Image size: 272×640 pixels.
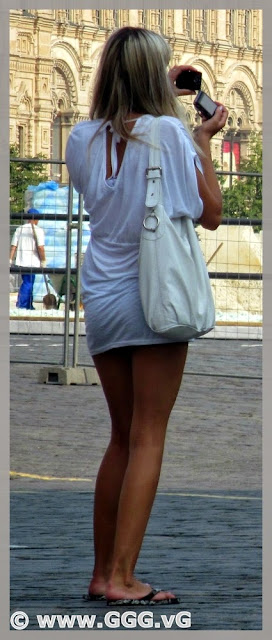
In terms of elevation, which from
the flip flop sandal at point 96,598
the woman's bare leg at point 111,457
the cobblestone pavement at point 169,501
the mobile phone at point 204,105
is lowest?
the cobblestone pavement at point 169,501

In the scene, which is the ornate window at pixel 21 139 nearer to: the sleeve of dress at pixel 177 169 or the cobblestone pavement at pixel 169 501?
the cobblestone pavement at pixel 169 501

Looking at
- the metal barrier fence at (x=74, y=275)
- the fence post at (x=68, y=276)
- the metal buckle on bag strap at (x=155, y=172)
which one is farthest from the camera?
the metal barrier fence at (x=74, y=275)

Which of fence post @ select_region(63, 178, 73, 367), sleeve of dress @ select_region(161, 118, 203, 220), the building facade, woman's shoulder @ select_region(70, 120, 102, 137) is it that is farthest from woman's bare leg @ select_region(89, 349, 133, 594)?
the building facade

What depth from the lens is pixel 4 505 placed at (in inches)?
123

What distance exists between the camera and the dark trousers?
37.9 feet

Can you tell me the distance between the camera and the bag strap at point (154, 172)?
3.20 metres

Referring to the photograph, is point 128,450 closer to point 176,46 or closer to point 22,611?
point 22,611

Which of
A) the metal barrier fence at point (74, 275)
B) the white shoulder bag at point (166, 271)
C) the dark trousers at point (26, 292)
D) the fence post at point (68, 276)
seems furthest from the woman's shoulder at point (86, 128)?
the dark trousers at point (26, 292)

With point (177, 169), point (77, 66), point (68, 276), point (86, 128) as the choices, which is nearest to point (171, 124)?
point (177, 169)

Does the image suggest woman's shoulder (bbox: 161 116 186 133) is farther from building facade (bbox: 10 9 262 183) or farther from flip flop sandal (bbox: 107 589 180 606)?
building facade (bbox: 10 9 262 183)

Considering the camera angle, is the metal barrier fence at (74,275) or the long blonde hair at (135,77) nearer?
the long blonde hair at (135,77)

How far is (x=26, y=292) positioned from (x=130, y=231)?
891 cm

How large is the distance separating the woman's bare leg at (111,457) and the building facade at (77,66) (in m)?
54.5

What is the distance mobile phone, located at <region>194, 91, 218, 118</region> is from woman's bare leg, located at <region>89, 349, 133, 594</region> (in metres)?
0.49
